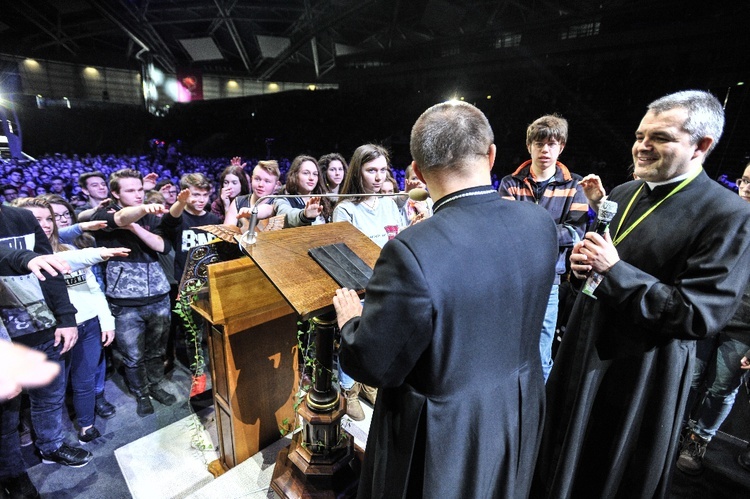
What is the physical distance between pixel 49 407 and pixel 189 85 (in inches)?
748

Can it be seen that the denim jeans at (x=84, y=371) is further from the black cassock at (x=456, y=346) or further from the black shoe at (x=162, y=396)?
the black cassock at (x=456, y=346)

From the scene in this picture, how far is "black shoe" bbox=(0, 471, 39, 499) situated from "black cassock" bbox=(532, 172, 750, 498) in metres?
2.82

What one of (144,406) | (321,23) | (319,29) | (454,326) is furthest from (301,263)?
(319,29)

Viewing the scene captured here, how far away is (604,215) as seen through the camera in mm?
1379

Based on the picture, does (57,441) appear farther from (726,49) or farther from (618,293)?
(726,49)

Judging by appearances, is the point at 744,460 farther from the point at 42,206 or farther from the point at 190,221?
the point at 42,206

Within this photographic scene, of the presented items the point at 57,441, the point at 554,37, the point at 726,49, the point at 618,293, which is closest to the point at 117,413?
the point at 57,441

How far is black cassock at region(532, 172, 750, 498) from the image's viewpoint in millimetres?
1236

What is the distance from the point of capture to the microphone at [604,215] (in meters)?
1.33

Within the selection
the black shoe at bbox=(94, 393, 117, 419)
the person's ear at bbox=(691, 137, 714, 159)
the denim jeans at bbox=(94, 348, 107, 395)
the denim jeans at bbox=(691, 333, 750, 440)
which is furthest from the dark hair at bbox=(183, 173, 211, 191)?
the denim jeans at bbox=(691, 333, 750, 440)

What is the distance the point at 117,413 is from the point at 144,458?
2.65 ft

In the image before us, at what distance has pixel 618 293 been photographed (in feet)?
4.39

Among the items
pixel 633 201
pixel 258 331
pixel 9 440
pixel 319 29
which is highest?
pixel 319 29

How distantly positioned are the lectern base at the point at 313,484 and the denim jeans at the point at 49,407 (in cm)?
157
